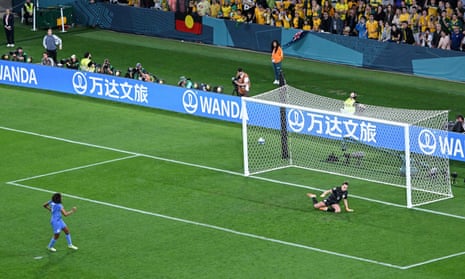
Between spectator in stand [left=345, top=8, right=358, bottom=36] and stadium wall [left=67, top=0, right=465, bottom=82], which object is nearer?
stadium wall [left=67, top=0, right=465, bottom=82]

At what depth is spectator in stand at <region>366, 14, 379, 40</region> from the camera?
58.3m

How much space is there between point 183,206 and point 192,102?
1182cm

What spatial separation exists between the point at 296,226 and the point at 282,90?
34.6ft

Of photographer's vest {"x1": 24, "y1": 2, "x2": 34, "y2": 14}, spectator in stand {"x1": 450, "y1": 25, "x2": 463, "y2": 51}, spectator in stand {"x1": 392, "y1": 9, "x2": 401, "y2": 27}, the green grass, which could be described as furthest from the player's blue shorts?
photographer's vest {"x1": 24, "y1": 2, "x2": 34, "y2": 14}

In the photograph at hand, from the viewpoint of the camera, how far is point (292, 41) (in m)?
60.8

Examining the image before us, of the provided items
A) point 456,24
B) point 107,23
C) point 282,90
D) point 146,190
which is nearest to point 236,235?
point 146,190

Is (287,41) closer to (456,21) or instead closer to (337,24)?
(337,24)

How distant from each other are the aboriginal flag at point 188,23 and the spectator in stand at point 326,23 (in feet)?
23.4

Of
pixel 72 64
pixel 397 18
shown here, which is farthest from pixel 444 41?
pixel 72 64

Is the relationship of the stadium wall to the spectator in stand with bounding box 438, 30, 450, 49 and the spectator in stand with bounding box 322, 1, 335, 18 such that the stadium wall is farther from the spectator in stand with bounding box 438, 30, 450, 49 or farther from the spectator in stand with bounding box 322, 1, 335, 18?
the spectator in stand with bounding box 322, 1, 335, 18

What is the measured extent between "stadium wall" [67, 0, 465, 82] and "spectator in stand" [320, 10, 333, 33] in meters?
0.70

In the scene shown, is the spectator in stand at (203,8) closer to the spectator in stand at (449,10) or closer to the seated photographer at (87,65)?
the seated photographer at (87,65)

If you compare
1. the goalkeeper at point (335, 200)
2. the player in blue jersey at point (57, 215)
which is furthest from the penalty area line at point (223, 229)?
the player in blue jersey at point (57, 215)

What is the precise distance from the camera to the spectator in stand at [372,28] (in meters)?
58.3
